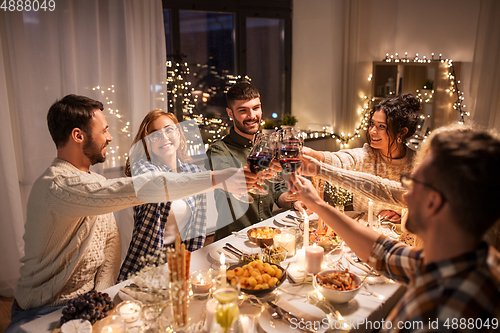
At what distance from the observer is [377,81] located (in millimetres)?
4742

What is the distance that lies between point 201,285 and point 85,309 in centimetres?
39

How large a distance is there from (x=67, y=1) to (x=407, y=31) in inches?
155

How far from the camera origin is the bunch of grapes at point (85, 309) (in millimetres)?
1157

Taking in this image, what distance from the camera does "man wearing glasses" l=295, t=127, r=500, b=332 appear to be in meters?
0.76

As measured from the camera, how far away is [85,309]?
1.17 m

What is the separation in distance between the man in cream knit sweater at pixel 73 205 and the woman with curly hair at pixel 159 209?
11.1 inches

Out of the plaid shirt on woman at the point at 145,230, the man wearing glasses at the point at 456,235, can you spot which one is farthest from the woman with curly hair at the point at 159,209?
the man wearing glasses at the point at 456,235

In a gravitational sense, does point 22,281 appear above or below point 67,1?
below

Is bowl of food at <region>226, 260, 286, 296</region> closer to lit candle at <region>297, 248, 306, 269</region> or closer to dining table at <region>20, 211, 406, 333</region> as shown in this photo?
dining table at <region>20, 211, 406, 333</region>

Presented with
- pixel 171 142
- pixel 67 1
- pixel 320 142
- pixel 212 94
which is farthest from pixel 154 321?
pixel 320 142

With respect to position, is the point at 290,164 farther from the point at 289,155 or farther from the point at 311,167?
the point at 311,167

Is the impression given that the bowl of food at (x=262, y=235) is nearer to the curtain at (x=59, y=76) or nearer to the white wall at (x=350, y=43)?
the curtain at (x=59, y=76)

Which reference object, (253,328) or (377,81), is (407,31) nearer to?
(377,81)

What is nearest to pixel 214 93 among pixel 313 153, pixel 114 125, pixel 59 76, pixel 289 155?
pixel 114 125
